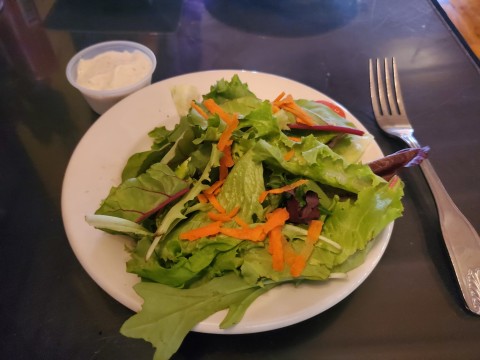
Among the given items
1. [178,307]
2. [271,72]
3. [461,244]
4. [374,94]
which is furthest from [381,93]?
[178,307]

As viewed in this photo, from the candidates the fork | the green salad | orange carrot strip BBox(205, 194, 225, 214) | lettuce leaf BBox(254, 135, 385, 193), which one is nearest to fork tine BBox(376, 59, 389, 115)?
the fork

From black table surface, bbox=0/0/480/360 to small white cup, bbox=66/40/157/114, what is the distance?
113 millimetres

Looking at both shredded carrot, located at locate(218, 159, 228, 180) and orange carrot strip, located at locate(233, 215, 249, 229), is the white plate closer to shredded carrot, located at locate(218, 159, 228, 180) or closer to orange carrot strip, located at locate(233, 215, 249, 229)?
orange carrot strip, located at locate(233, 215, 249, 229)

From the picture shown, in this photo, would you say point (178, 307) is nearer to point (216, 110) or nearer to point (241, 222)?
point (241, 222)

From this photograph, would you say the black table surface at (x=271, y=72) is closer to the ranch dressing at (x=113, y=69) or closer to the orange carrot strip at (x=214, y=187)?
the ranch dressing at (x=113, y=69)

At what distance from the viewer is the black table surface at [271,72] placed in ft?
3.02

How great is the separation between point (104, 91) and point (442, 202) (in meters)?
1.18

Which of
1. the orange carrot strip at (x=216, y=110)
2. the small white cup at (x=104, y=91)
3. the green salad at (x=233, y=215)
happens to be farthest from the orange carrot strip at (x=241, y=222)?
the small white cup at (x=104, y=91)

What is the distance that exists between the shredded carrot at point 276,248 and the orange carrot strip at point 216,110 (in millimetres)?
330

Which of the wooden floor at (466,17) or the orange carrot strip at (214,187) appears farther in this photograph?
the wooden floor at (466,17)

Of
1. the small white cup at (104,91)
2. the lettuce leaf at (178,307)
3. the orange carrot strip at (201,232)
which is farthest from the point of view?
the small white cup at (104,91)

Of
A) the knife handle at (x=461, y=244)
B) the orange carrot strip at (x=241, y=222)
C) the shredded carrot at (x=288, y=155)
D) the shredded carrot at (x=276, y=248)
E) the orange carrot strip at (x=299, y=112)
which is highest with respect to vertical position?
the orange carrot strip at (x=299, y=112)

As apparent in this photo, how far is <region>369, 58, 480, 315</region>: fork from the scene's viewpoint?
3.16ft

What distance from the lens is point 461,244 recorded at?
1.02 meters
